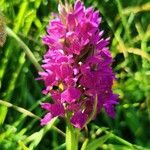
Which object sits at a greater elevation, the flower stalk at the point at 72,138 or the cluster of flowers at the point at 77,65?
the cluster of flowers at the point at 77,65

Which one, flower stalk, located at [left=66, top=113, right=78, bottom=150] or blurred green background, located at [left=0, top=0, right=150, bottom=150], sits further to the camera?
blurred green background, located at [left=0, top=0, right=150, bottom=150]

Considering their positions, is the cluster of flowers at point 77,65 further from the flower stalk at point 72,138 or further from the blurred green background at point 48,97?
the blurred green background at point 48,97

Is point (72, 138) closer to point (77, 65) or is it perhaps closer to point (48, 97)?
point (77, 65)

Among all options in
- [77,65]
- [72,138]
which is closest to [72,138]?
[72,138]

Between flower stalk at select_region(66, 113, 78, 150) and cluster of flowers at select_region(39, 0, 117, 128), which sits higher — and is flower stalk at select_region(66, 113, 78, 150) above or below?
below

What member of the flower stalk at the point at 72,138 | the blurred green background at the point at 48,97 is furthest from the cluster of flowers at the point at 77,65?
the blurred green background at the point at 48,97

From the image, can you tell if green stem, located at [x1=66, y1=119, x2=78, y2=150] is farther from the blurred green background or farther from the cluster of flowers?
the blurred green background

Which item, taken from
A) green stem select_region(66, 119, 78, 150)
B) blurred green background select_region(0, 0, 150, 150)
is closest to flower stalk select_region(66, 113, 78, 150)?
green stem select_region(66, 119, 78, 150)
